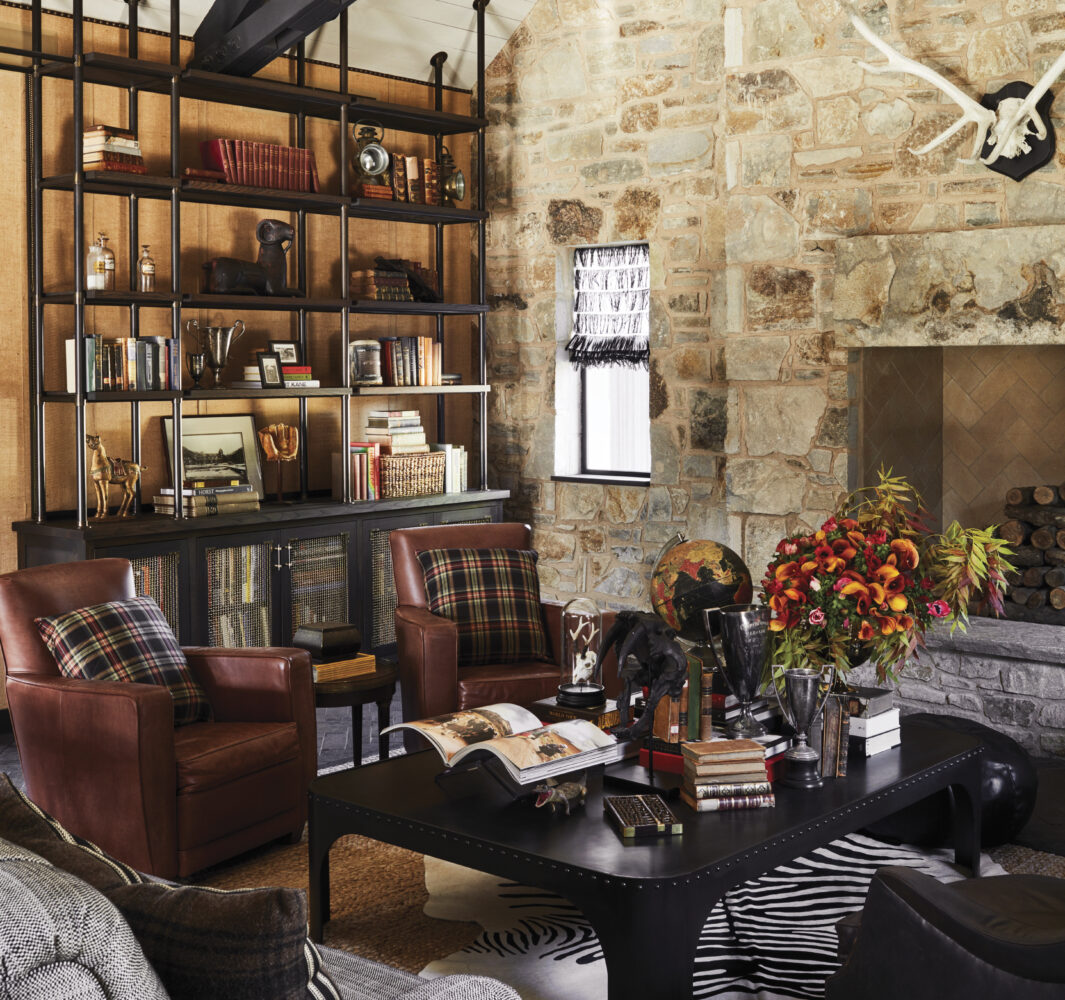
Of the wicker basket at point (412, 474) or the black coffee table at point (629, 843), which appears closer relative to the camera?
the black coffee table at point (629, 843)

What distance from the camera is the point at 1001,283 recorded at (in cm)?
471

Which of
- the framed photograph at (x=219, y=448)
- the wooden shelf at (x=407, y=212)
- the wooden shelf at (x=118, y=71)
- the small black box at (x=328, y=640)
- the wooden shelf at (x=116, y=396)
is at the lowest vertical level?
the small black box at (x=328, y=640)

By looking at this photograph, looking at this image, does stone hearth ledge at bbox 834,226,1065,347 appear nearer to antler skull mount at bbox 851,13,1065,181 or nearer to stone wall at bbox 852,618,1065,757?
antler skull mount at bbox 851,13,1065,181

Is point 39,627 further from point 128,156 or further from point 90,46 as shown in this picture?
point 90,46

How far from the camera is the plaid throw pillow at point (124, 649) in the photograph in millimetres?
3646

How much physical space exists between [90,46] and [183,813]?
3.45 m

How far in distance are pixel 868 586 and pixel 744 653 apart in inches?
13.4

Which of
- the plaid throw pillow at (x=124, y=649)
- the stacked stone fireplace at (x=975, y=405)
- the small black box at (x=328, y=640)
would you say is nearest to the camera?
the plaid throw pillow at (x=124, y=649)

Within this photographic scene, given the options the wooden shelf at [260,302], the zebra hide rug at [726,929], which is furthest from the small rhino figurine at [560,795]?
the wooden shelf at [260,302]

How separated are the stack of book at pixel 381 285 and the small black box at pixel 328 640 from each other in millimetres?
2467

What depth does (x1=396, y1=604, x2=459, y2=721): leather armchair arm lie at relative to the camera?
4.31 meters

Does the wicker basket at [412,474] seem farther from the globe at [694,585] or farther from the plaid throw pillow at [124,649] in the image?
the globe at [694,585]

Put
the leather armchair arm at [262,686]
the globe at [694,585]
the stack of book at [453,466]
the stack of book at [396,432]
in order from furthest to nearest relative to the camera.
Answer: the stack of book at [453,466]
the stack of book at [396,432]
the leather armchair arm at [262,686]
the globe at [694,585]

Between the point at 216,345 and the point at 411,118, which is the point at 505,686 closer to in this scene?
the point at 216,345
